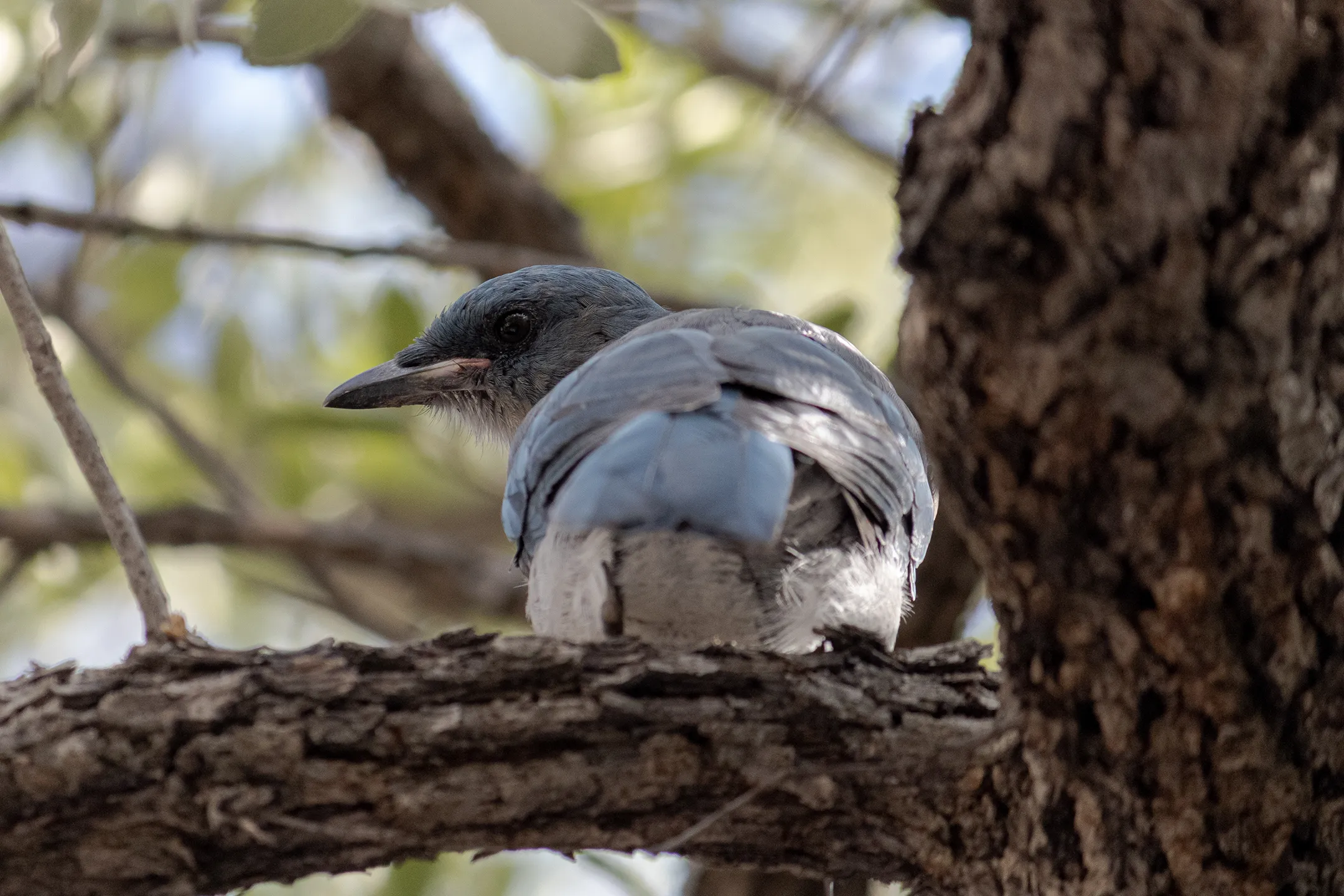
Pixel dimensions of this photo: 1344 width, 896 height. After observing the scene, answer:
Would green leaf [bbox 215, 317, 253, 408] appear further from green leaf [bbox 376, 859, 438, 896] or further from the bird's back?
the bird's back

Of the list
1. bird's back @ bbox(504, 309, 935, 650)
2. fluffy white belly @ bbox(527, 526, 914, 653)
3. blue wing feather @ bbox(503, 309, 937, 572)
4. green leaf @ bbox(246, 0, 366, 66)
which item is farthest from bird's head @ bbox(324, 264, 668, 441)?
green leaf @ bbox(246, 0, 366, 66)

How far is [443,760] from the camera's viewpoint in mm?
2293

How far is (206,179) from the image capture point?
6.71m

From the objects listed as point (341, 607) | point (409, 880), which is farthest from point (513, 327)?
point (341, 607)

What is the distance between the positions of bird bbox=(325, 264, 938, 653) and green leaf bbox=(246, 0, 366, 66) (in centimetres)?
85

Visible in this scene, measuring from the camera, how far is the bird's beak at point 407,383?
4137 mm

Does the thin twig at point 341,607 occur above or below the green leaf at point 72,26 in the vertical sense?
above

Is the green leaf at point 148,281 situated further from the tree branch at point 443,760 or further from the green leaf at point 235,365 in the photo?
the tree branch at point 443,760

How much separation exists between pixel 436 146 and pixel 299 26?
369 centimetres

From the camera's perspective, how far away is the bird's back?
98.8 inches

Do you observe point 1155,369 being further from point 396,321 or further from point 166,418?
point 166,418

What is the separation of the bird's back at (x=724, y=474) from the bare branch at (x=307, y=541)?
103 inches

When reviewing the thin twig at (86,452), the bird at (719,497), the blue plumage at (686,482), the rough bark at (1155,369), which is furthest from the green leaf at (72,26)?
the rough bark at (1155,369)

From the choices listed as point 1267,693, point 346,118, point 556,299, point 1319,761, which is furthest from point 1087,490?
point 346,118
